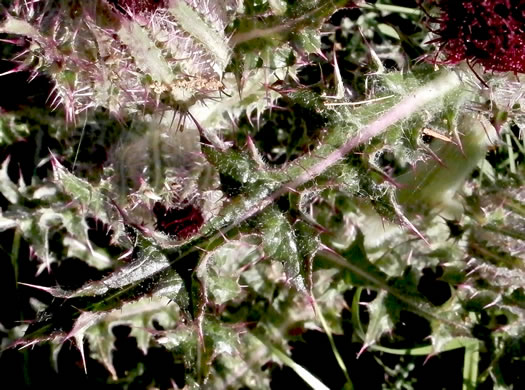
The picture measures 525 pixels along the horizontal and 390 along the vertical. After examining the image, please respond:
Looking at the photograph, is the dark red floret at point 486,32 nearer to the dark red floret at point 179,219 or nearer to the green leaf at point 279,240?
the green leaf at point 279,240

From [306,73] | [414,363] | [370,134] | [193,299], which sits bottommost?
[414,363]

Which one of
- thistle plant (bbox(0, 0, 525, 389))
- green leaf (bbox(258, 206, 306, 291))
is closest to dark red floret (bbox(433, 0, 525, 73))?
thistle plant (bbox(0, 0, 525, 389))

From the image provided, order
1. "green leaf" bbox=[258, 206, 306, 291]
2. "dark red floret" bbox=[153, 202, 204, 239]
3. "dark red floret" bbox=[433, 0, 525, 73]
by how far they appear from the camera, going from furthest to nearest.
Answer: "dark red floret" bbox=[153, 202, 204, 239]
"green leaf" bbox=[258, 206, 306, 291]
"dark red floret" bbox=[433, 0, 525, 73]

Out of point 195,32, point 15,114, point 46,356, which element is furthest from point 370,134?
point 46,356

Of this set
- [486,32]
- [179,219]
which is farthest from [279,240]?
[486,32]

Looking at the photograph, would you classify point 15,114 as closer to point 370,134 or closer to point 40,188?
point 40,188

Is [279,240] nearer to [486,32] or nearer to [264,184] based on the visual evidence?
[264,184]

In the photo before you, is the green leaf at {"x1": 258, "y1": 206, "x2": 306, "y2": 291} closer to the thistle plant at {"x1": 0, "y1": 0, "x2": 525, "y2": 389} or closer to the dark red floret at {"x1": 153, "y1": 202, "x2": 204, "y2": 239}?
the thistle plant at {"x1": 0, "y1": 0, "x2": 525, "y2": 389}
